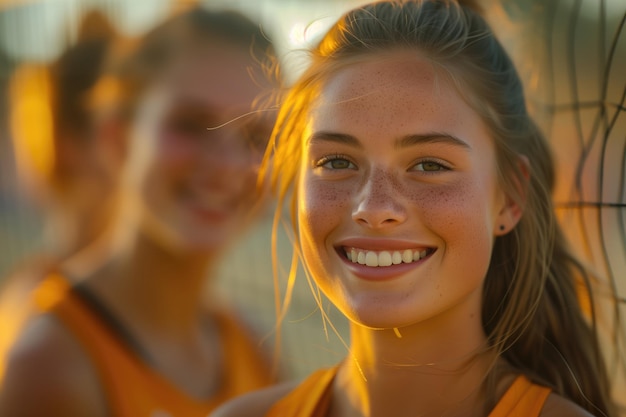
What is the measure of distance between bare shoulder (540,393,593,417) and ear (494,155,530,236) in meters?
0.37

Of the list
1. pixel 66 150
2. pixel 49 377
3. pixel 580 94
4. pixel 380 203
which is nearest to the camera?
pixel 380 203

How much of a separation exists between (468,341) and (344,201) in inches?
16.5

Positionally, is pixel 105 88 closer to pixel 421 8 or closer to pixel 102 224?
pixel 102 224

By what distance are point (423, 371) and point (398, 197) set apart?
0.40m

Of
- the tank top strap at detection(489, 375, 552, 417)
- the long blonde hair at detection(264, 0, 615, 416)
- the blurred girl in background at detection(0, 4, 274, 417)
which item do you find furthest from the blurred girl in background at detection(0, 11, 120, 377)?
the tank top strap at detection(489, 375, 552, 417)

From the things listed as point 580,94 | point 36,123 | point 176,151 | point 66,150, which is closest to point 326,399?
point 580,94

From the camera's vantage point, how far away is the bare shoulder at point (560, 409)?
171 cm

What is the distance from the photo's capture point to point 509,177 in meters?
1.87

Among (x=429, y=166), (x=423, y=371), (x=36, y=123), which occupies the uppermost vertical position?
(x=36, y=123)

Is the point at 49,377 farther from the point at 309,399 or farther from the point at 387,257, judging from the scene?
the point at 387,257

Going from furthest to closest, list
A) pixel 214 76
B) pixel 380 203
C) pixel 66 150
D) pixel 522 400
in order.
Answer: pixel 66 150 → pixel 214 76 → pixel 522 400 → pixel 380 203

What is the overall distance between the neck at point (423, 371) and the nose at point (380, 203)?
0.26m

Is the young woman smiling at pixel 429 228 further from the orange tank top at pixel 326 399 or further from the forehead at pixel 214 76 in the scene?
the forehead at pixel 214 76

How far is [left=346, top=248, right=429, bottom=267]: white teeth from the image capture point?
5.47 feet
